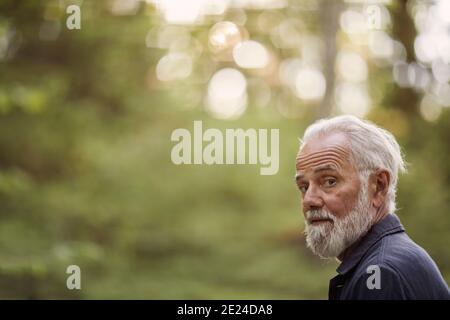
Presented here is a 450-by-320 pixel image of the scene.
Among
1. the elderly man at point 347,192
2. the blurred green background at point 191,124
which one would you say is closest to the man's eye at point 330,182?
the elderly man at point 347,192

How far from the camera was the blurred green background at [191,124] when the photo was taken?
7953mm

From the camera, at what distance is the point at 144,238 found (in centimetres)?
910

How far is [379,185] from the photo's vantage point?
1.99 m

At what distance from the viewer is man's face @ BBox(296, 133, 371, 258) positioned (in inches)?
75.7

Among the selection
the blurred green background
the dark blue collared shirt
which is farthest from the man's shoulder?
the blurred green background

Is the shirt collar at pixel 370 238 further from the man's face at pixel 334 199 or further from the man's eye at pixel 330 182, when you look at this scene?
the man's eye at pixel 330 182

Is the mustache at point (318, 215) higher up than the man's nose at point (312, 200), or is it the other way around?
the man's nose at point (312, 200)

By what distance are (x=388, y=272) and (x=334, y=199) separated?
37 cm

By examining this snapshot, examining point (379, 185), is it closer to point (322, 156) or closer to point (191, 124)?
point (322, 156)

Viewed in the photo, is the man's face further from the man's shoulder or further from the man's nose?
the man's shoulder

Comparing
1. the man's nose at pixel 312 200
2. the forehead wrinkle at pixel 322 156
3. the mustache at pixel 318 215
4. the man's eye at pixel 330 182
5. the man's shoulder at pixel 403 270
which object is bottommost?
the man's shoulder at pixel 403 270
